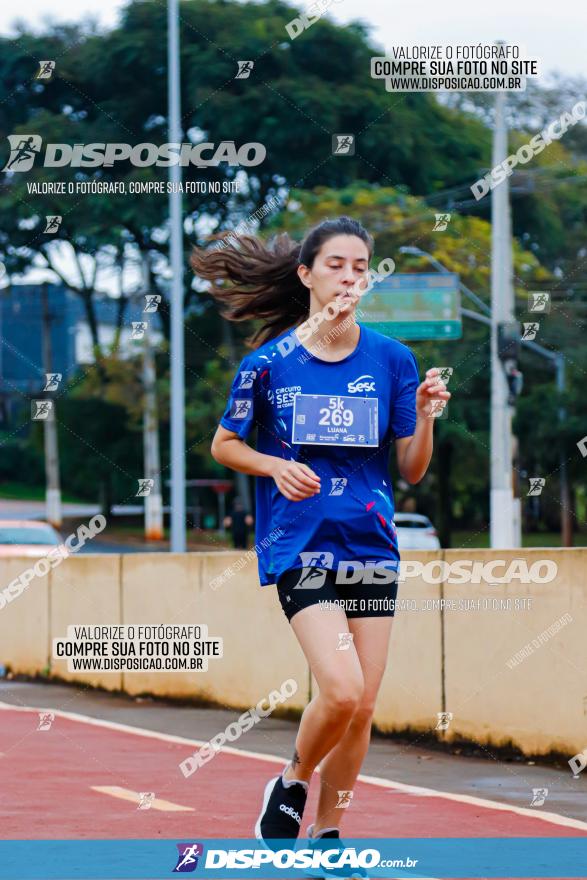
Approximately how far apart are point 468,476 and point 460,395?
4.45 meters

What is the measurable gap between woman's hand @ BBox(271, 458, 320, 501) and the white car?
92.1 feet

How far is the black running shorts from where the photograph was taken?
5258 mm

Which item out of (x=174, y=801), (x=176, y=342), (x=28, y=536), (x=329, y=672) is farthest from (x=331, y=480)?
(x=176, y=342)

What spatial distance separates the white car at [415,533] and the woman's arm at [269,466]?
27722mm

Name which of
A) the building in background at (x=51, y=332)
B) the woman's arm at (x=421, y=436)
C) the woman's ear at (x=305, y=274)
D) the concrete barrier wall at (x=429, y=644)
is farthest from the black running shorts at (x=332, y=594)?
the building in background at (x=51, y=332)

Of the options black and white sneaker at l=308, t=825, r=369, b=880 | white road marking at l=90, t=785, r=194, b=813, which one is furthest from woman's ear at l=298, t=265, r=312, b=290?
white road marking at l=90, t=785, r=194, b=813

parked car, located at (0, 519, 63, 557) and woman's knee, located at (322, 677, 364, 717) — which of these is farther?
parked car, located at (0, 519, 63, 557)

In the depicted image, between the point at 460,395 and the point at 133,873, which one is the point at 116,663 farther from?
the point at 460,395

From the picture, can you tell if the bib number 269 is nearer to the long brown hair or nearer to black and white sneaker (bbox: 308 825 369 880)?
the long brown hair

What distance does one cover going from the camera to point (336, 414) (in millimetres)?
5371

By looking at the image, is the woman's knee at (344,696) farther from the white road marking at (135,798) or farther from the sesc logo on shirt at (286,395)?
the white road marking at (135,798)

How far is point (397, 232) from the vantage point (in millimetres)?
35344

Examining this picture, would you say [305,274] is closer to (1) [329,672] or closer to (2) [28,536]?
(1) [329,672]

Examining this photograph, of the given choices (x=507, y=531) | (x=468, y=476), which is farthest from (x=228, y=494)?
(x=507, y=531)
